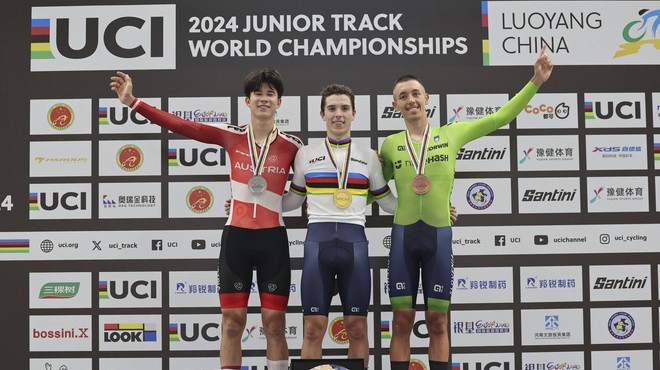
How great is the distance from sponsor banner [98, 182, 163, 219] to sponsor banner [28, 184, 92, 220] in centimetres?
12

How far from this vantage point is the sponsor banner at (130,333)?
4.13 metres

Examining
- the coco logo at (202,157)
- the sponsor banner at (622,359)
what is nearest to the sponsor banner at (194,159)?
the coco logo at (202,157)

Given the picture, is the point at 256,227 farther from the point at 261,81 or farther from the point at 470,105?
the point at 470,105

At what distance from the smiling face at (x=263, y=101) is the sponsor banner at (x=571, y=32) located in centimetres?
179

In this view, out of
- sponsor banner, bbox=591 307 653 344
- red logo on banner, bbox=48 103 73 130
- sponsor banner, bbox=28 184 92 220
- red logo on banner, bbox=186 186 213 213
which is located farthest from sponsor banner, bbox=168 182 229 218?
sponsor banner, bbox=591 307 653 344

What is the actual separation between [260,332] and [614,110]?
3.19 metres

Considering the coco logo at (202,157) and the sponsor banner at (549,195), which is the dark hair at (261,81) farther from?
the sponsor banner at (549,195)

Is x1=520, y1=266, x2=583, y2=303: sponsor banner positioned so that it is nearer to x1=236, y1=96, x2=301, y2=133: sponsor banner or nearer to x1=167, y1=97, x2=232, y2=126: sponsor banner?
x1=236, y1=96, x2=301, y2=133: sponsor banner

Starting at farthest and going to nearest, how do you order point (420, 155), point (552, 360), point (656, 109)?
point (656, 109) < point (552, 360) < point (420, 155)

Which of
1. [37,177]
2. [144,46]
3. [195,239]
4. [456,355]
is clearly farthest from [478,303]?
[37,177]

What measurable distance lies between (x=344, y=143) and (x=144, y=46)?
191cm

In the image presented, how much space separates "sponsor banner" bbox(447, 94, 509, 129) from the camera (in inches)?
163

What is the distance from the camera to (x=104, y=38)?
4230mm

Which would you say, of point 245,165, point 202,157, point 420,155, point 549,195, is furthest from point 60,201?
point 549,195
